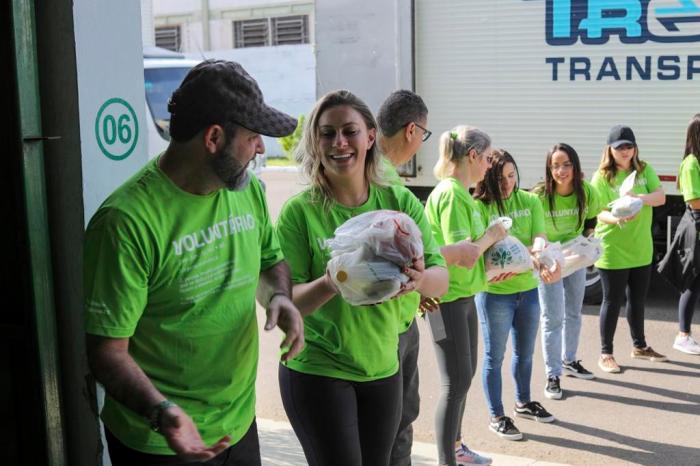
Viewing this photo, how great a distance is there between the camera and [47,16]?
2.91 meters

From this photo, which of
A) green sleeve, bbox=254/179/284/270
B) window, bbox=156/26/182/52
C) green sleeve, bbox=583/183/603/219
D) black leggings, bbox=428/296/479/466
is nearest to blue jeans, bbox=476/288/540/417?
black leggings, bbox=428/296/479/466

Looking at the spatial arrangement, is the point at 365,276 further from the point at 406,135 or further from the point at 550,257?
the point at 550,257

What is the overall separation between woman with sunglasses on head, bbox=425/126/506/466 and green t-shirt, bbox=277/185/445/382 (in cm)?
112

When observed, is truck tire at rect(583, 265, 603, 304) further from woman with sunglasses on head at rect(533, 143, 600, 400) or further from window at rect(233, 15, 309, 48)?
window at rect(233, 15, 309, 48)

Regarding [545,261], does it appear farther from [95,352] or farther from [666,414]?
[95,352]

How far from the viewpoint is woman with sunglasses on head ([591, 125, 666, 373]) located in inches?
279

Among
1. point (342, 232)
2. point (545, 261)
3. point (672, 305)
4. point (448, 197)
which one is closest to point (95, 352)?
point (342, 232)

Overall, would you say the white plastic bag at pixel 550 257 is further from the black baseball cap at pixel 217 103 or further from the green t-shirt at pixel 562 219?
the black baseball cap at pixel 217 103

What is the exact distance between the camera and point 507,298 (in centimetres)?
562

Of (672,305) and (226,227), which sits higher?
(226,227)

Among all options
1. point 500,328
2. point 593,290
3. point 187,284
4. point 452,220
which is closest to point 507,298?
point 500,328

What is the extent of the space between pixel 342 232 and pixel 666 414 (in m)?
3.84

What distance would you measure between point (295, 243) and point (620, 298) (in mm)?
4330

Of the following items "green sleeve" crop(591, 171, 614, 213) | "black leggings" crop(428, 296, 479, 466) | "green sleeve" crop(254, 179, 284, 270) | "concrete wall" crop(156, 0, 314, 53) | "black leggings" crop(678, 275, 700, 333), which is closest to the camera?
"green sleeve" crop(254, 179, 284, 270)
